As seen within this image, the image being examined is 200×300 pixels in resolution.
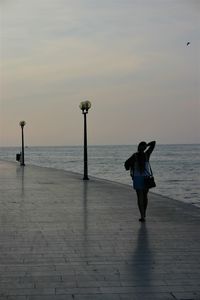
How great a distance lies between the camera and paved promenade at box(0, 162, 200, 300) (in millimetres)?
5844

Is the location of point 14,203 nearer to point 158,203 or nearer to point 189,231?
point 158,203

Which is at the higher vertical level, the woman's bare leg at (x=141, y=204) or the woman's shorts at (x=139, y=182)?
the woman's shorts at (x=139, y=182)

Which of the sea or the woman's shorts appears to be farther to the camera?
the sea

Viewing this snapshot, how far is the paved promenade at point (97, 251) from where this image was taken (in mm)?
5844

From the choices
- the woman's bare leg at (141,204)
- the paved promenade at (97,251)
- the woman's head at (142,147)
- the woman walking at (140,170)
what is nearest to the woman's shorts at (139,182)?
the woman walking at (140,170)

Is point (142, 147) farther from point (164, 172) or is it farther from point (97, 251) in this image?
point (164, 172)

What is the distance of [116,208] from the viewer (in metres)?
12.7

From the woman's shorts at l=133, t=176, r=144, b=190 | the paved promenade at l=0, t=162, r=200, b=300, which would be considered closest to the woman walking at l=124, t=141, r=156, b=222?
the woman's shorts at l=133, t=176, r=144, b=190

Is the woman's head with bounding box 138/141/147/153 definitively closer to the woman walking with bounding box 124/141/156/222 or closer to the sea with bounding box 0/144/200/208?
the woman walking with bounding box 124/141/156/222

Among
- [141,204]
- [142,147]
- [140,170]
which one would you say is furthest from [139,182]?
[142,147]

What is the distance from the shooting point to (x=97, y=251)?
7844 millimetres

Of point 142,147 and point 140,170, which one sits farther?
point 140,170

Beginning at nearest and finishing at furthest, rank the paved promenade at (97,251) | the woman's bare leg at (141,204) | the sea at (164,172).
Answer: the paved promenade at (97,251) → the woman's bare leg at (141,204) → the sea at (164,172)

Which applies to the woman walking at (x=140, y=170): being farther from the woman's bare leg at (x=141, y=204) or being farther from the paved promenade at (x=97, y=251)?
the paved promenade at (x=97, y=251)
